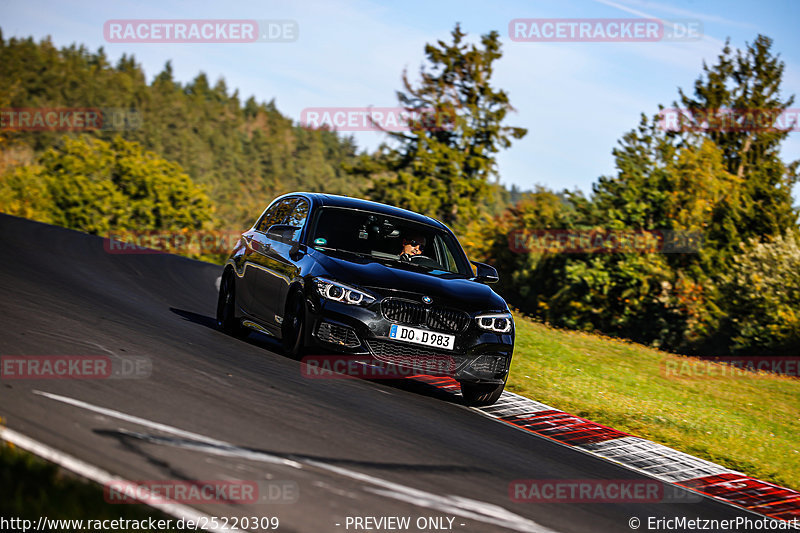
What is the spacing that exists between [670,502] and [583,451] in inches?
64.5

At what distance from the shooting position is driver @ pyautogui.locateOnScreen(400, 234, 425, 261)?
10488 mm

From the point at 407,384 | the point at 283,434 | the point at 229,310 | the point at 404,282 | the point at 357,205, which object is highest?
the point at 357,205

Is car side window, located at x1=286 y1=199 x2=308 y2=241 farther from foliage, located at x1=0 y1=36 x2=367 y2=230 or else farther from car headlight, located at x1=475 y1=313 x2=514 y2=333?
foliage, located at x1=0 y1=36 x2=367 y2=230

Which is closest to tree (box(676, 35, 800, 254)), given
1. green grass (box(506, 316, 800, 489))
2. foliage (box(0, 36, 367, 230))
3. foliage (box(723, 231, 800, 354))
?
foliage (box(723, 231, 800, 354))

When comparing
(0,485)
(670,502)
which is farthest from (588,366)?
(0,485)

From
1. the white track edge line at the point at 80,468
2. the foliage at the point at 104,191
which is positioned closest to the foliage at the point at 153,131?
the foliage at the point at 104,191

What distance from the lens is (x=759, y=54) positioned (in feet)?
254

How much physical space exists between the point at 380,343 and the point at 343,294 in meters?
0.61

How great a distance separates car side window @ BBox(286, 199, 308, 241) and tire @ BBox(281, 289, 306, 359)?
0.95 m

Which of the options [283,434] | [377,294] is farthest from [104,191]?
[283,434]

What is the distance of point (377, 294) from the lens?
9258mm

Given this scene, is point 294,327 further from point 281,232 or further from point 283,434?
point 283,434

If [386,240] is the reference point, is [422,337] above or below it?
below

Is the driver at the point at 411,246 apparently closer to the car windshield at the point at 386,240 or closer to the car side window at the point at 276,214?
the car windshield at the point at 386,240
